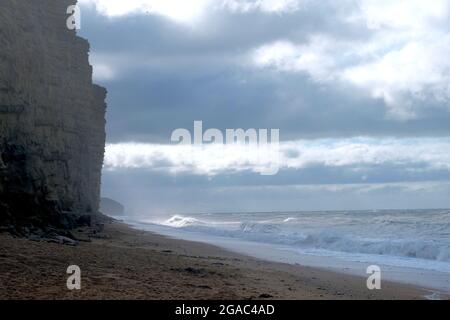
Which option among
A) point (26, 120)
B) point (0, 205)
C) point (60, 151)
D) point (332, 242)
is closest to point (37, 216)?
point (0, 205)

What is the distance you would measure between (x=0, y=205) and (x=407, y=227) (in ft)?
113

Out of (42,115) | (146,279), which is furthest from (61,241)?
(42,115)

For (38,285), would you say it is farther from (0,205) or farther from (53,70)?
(53,70)

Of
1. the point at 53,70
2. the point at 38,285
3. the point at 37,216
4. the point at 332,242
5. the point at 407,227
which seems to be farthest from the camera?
the point at 407,227

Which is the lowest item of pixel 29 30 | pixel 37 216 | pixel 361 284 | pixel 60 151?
pixel 361 284

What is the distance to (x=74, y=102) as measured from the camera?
29562 mm

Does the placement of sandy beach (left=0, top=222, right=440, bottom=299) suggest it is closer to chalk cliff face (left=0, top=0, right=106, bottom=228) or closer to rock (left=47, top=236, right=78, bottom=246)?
rock (left=47, top=236, right=78, bottom=246)

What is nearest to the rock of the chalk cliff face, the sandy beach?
the sandy beach

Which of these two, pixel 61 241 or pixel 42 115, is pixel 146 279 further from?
pixel 42 115

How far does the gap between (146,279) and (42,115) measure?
14928 mm

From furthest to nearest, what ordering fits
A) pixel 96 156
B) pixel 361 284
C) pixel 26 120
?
pixel 96 156, pixel 26 120, pixel 361 284

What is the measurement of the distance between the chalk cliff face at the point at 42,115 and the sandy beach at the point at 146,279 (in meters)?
4.53

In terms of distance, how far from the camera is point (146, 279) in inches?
467

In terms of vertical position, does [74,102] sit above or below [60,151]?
above
